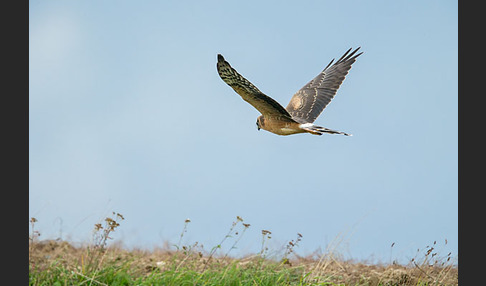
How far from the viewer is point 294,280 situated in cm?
555

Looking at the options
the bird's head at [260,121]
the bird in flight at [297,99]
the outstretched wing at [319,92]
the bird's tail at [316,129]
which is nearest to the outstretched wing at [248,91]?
the bird in flight at [297,99]

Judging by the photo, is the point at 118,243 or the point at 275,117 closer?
the point at 275,117

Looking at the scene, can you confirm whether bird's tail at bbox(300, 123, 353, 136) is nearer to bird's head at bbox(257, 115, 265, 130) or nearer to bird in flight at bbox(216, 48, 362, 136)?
bird in flight at bbox(216, 48, 362, 136)

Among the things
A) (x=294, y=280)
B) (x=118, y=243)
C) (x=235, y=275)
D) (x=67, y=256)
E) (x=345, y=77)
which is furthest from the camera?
(x=345, y=77)

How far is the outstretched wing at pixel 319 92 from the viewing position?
747cm

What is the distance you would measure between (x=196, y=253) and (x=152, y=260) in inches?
24.3

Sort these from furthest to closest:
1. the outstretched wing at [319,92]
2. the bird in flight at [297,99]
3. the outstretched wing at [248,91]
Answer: the outstretched wing at [319,92]
the bird in flight at [297,99]
the outstretched wing at [248,91]

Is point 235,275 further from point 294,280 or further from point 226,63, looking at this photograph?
point 226,63

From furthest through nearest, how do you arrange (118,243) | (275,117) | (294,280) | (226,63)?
1. (118,243)
2. (275,117)
3. (294,280)
4. (226,63)

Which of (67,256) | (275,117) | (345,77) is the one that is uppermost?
(345,77)

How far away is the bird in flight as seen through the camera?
507cm

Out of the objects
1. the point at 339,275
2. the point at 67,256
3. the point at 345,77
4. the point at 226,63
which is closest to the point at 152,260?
the point at 67,256

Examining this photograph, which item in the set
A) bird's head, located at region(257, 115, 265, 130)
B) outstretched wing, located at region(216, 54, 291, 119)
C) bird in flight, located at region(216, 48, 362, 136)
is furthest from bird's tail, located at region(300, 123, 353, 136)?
bird's head, located at region(257, 115, 265, 130)

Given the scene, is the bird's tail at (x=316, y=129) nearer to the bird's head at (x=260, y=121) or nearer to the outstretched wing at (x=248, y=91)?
the outstretched wing at (x=248, y=91)
